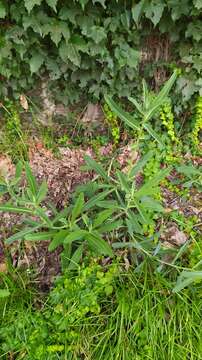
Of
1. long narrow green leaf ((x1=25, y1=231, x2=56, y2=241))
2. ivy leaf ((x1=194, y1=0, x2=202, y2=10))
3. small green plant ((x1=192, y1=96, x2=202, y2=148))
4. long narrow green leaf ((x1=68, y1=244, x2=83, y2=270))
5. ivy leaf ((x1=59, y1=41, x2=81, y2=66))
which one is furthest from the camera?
small green plant ((x1=192, y1=96, x2=202, y2=148))

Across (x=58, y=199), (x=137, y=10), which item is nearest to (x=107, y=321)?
(x=58, y=199)

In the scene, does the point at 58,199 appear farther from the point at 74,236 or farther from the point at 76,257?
the point at 74,236

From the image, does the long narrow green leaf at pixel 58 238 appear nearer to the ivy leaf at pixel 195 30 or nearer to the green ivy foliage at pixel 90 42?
the green ivy foliage at pixel 90 42

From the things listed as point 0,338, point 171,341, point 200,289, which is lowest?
point 0,338

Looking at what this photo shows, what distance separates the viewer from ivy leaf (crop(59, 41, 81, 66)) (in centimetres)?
283

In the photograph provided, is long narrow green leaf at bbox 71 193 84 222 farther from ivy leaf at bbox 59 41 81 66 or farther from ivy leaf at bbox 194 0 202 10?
ivy leaf at bbox 194 0 202 10

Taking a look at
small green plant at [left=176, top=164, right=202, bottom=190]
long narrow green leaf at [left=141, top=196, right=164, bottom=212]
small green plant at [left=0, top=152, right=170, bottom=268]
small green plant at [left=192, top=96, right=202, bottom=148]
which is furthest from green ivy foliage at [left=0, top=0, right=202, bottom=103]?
long narrow green leaf at [left=141, top=196, right=164, bottom=212]

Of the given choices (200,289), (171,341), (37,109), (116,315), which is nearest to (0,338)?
(116,315)

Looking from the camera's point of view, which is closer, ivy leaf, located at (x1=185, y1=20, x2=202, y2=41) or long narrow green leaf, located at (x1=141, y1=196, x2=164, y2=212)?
long narrow green leaf, located at (x1=141, y1=196, x2=164, y2=212)

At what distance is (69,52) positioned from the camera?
2836 millimetres

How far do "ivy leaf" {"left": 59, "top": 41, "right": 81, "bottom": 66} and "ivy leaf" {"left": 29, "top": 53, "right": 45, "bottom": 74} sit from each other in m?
0.17

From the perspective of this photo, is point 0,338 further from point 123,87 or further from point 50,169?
point 123,87

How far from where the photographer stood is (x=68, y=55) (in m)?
2.83

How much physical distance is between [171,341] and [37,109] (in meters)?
2.05
